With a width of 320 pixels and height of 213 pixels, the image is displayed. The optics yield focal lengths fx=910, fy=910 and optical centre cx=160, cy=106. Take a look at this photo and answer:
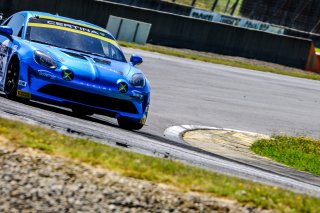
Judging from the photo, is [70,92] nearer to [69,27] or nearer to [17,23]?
[69,27]

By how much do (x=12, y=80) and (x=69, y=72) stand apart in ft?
2.64

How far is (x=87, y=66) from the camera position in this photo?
37.7 feet

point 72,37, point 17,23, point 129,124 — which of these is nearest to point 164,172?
point 129,124

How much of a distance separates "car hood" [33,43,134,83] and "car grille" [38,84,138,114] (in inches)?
8.0

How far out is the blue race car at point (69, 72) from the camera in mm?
11203

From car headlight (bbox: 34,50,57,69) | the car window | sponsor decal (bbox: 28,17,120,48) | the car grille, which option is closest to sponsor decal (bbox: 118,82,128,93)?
the car grille

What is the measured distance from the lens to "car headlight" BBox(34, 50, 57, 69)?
36.9ft

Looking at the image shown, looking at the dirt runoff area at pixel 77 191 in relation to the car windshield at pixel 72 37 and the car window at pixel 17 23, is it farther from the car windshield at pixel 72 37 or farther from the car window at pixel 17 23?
the car window at pixel 17 23

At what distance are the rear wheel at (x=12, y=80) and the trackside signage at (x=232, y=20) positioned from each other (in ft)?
97.6

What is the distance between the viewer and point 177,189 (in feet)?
21.4

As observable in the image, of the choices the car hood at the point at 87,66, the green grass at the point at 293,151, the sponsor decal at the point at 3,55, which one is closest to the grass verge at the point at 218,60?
the green grass at the point at 293,151

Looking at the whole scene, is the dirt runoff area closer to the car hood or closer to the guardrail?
the car hood

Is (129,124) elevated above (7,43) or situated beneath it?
situated beneath

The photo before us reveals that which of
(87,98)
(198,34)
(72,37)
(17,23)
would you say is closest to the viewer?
(87,98)
